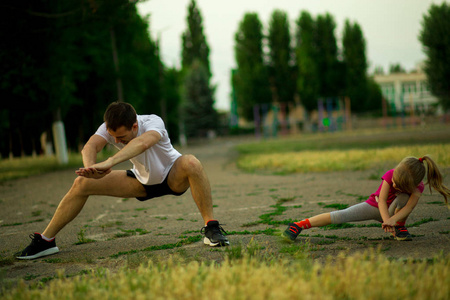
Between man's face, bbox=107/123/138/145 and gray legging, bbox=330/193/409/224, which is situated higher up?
man's face, bbox=107/123/138/145

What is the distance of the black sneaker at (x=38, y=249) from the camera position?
4.39 meters

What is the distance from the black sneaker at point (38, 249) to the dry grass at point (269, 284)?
4.14 feet

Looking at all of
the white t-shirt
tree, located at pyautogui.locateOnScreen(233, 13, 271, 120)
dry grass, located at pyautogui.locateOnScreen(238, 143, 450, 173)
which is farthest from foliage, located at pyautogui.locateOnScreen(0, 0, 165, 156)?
tree, located at pyautogui.locateOnScreen(233, 13, 271, 120)

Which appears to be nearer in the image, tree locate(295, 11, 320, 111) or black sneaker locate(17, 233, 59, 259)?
black sneaker locate(17, 233, 59, 259)

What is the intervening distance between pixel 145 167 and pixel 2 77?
498 inches

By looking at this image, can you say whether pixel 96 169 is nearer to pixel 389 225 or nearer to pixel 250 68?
pixel 389 225

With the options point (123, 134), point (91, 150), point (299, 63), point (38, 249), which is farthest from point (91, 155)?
point (299, 63)

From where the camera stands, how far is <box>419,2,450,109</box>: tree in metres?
35.8

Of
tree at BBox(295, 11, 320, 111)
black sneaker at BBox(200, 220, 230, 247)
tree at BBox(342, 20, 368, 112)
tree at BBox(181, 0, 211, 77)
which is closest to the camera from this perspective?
black sneaker at BBox(200, 220, 230, 247)

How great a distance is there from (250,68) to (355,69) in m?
12.7

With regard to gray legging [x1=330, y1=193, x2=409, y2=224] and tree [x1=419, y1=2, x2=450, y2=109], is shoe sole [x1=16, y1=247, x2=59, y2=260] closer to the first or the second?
gray legging [x1=330, y1=193, x2=409, y2=224]

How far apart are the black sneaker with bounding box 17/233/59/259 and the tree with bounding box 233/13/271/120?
5447 centimetres

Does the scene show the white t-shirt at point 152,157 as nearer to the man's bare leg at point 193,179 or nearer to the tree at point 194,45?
the man's bare leg at point 193,179

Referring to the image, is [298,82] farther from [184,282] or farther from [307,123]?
[184,282]
